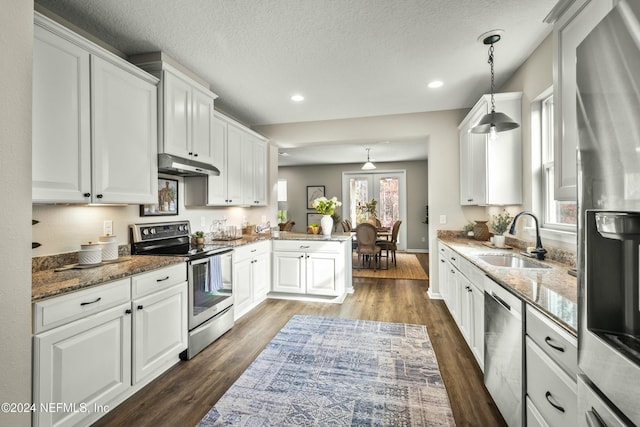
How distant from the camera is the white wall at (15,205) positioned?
1.18 metres

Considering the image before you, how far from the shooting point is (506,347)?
1628 mm

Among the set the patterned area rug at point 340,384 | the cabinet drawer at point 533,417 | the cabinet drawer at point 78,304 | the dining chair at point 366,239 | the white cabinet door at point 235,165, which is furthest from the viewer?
the dining chair at point 366,239

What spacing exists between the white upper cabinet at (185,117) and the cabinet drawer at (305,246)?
1533 millimetres

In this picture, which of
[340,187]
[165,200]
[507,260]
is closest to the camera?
[507,260]

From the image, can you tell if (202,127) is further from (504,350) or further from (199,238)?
(504,350)

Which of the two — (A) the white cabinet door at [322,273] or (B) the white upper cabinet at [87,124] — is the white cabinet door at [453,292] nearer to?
(A) the white cabinet door at [322,273]

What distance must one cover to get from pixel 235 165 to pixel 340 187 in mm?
5783

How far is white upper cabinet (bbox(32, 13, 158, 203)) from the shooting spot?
1.68 metres

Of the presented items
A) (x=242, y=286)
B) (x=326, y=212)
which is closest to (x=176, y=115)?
(x=242, y=286)

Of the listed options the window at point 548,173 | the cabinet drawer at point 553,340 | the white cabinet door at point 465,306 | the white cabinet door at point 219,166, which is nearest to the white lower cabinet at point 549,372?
the cabinet drawer at point 553,340

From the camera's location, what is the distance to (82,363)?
1.62m

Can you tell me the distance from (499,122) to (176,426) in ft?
9.96

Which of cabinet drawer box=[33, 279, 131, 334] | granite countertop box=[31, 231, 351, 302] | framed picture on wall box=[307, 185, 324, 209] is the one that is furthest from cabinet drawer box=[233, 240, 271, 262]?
framed picture on wall box=[307, 185, 324, 209]

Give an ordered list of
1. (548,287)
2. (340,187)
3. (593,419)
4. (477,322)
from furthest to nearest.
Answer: (340,187) < (477,322) < (548,287) < (593,419)
